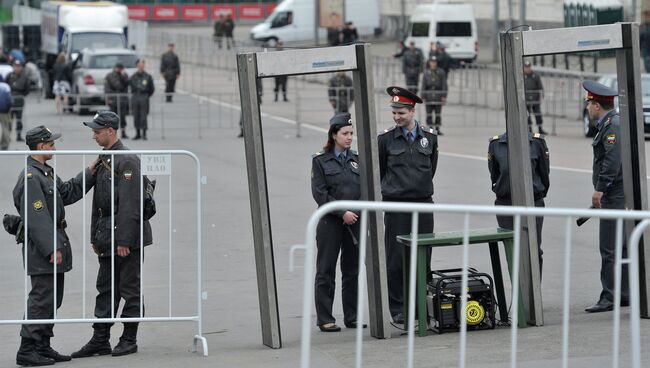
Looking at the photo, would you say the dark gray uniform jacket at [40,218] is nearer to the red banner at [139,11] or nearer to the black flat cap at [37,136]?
the black flat cap at [37,136]

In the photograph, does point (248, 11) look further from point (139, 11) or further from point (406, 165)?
point (406, 165)

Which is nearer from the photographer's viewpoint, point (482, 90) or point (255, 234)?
point (255, 234)

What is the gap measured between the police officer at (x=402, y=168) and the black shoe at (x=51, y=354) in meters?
2.49

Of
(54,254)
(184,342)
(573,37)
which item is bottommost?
(184,342)

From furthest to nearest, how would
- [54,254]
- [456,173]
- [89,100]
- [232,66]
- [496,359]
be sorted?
[232,66] → [89,100] → [456,173] → [54,254] → [496,359]

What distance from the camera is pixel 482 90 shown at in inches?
1300

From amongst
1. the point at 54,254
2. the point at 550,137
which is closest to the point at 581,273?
the point at 54,254

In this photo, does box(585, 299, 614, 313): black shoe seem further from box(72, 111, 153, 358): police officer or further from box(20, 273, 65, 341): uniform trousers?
box(20, 273, 65, 341): uniform trousers

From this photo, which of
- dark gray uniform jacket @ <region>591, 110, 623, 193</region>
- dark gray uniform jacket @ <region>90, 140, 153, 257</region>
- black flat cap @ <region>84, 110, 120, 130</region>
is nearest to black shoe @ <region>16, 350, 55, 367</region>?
dark gray uniform jacket @ <region>90, 140, 153, 257</region>

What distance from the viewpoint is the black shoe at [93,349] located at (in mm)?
8805

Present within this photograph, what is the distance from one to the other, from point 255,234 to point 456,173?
12.6 m

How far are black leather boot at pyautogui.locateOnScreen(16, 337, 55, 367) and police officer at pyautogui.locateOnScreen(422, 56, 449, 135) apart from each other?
20841 mm

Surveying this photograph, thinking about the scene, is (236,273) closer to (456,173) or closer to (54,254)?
(54,254)

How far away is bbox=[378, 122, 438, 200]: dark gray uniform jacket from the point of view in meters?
9.48
